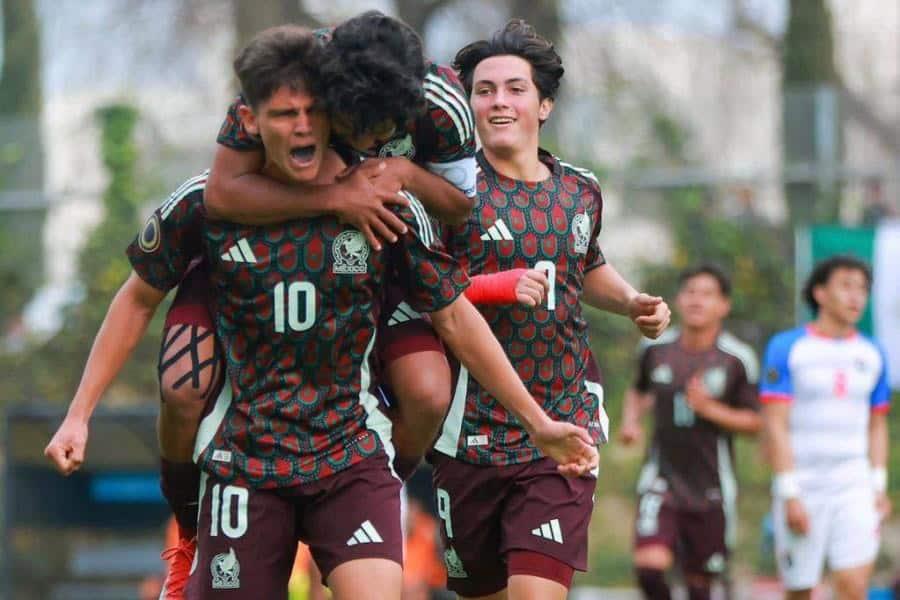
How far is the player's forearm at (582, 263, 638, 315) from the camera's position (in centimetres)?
592

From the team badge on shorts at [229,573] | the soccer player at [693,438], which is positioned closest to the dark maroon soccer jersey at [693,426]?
the soccer player at [693,438]

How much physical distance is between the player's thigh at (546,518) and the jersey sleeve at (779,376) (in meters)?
3.53

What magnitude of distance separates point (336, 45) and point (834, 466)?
18.1ft

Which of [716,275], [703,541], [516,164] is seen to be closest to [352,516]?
[516,164]

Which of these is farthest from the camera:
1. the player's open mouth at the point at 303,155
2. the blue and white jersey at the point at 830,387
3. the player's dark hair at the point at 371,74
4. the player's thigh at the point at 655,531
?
the player's thigh at the point at 655,531

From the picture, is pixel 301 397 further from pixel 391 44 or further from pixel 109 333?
pixel 391 44

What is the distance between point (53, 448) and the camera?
489 centimetres

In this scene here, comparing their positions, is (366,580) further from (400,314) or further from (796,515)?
(796,515)

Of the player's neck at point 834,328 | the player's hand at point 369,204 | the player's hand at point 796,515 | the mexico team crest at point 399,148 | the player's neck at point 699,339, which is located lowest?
the player's hand at point 796,515

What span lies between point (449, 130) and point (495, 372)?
723 millimetres

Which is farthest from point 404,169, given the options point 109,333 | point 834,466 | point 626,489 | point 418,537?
point 626,489

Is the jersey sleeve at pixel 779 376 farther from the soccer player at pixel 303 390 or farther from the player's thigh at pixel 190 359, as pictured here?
the player's thigh at pixel 190 359

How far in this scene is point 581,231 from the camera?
589 centimetres

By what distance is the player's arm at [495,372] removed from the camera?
4.89 metres
